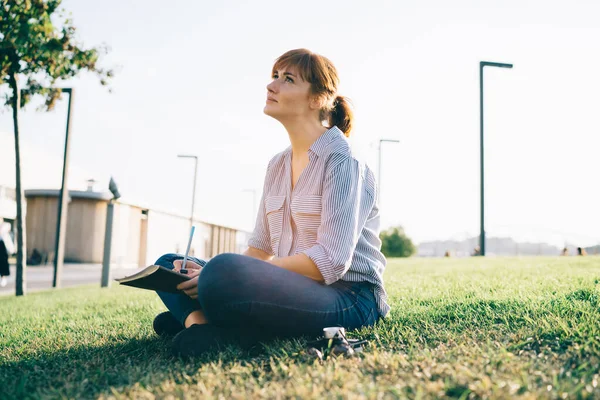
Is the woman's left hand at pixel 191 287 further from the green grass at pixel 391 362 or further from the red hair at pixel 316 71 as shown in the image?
the red hair at pixel 316 71

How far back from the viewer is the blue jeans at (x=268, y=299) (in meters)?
2.30

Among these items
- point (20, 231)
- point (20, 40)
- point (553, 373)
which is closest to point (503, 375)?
point (553, 373)

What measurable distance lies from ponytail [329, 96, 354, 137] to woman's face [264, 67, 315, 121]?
0.68ft

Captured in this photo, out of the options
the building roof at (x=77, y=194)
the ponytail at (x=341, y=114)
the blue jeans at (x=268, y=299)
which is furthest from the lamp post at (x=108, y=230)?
the building roof at (x=77, y=194)

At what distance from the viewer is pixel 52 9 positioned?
30.3 ft

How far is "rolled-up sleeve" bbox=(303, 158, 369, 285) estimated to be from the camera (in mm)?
2418

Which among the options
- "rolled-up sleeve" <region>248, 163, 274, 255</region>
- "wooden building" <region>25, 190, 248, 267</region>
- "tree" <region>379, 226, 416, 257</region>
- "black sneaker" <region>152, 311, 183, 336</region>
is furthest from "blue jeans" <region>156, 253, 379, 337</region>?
"tree" <region>379, 226, 416, 257</region>

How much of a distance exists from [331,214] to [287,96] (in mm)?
728

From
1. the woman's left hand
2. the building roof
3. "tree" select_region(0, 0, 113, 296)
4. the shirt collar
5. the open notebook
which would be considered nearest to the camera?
the open notebook

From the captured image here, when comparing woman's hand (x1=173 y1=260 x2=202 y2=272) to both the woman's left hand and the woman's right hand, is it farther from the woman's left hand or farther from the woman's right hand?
the woman's left hand

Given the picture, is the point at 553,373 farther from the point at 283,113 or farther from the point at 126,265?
the point at 126,265

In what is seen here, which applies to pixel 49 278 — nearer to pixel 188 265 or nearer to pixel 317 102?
pixel 188 265

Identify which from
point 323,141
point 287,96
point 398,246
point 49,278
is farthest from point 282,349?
point 398,246

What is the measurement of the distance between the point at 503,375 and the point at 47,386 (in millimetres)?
1806
